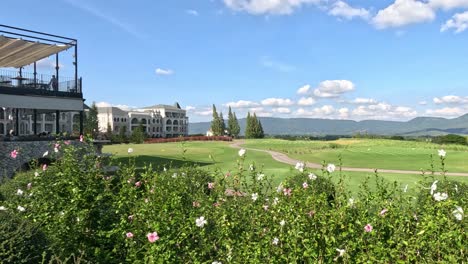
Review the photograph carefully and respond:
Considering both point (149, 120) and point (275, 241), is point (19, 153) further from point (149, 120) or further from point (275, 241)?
point (149, 120)

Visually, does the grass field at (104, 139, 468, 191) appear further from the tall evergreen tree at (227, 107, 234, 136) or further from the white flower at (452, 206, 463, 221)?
the tall evergreen tree at (227, 107, 234, 136)

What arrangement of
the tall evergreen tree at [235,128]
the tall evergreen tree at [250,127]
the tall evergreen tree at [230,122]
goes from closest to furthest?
the tall evergreen tree at [250,127] → the tall evergreen tree at [235,128] → the tall evergreen tree at [230,122]

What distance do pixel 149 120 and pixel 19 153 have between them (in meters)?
111

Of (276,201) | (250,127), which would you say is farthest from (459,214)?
(250,127)

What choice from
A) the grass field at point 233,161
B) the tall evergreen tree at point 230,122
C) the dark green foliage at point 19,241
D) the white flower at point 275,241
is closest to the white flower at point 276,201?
the white flower at point 275,241

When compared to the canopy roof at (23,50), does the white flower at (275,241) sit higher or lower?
lower

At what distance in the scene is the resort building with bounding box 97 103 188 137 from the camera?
4697 inches

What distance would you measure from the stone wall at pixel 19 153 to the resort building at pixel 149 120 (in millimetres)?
97021

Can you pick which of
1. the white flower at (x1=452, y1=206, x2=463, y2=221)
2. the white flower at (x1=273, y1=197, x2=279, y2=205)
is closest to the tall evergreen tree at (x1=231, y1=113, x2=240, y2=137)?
the white flower at (x1=273, y1=197, x2=279, y2=205)

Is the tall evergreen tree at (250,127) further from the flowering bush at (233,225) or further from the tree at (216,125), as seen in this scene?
the flowering bush at (233,225)

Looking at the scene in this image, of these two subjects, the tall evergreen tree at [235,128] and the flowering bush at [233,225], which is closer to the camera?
the flowering bush at [233,225]

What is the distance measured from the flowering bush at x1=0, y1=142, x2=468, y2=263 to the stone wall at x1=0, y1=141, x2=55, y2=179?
12.2 meters

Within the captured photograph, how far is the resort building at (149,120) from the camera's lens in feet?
391

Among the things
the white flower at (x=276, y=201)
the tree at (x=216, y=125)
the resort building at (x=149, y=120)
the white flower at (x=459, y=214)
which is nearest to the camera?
the white flower at (x=459, y=214)
